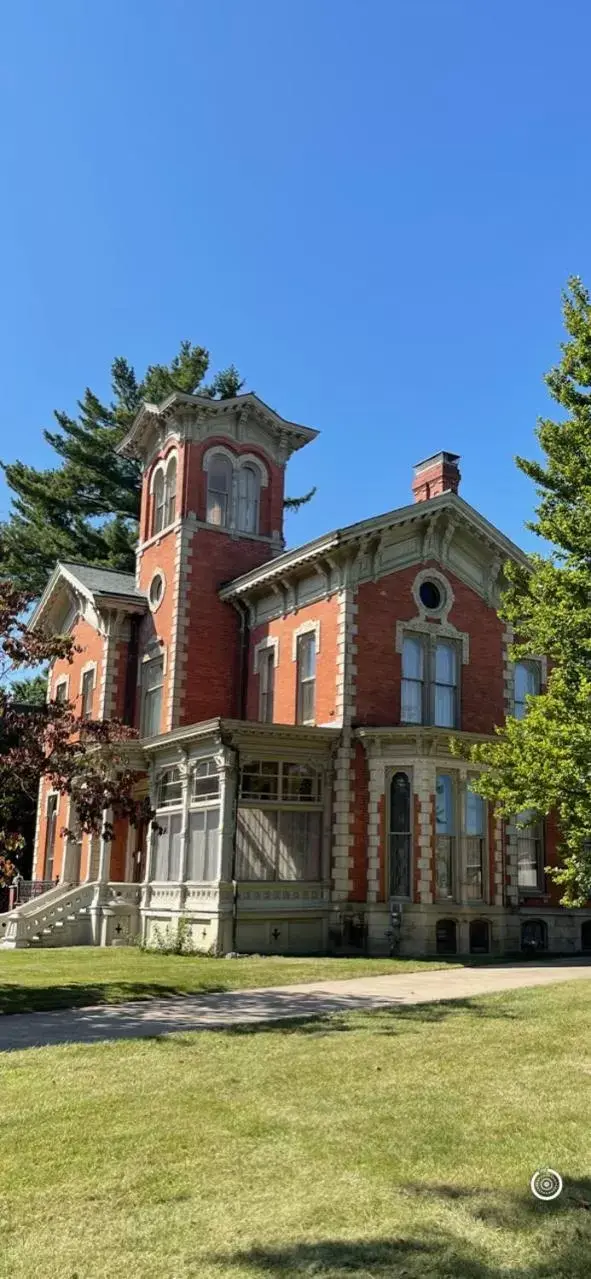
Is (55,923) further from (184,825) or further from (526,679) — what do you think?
(526,679)

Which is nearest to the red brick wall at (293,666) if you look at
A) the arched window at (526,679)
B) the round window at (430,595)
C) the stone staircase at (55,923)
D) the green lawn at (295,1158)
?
the round window at (430,595)

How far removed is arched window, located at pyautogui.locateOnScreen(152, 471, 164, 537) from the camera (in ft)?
97.6

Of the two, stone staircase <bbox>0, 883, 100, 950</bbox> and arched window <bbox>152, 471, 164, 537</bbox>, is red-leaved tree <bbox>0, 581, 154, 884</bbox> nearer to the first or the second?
stone staircase <bbox>0, 883, 100, 950</bbox>

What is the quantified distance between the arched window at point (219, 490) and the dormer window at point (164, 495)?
3.23ft

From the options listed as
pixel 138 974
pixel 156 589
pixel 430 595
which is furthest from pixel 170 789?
pixel 138 974

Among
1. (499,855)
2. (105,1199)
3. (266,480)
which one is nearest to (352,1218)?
(105,1199)

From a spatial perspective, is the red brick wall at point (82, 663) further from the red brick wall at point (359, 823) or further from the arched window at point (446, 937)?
the arched window at point (446, 937)

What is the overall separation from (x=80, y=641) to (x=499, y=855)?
15.4 metres

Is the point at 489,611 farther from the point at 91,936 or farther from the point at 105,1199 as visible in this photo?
the point at 105,1199

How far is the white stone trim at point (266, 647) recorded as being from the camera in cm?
2519

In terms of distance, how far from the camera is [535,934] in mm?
23969

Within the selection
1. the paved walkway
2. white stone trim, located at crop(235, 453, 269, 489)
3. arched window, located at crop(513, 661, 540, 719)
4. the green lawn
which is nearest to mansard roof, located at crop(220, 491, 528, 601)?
arched window, located at crop(513, 661, 540, 719)

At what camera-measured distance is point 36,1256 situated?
187 inches

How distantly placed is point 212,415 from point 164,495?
107 inches
